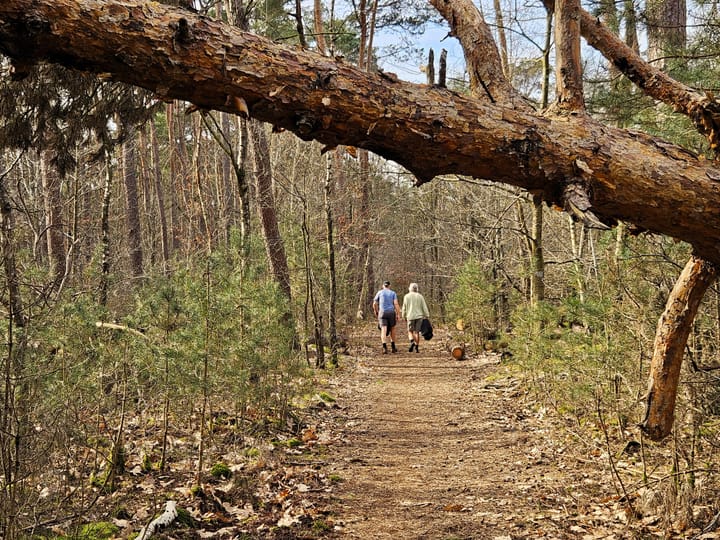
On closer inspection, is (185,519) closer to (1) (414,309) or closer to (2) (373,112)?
(2) (373,112)

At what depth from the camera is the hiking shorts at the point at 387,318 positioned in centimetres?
1461

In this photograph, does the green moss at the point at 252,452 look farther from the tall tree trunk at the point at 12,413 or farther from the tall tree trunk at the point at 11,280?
the tall tree trunk at the point at 11,280

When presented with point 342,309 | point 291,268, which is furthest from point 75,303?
point 342,309

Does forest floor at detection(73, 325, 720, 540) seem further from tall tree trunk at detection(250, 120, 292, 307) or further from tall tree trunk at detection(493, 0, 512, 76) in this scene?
tall tree trunk at detection(493, 0, 512, 76)

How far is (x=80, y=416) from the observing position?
443 cm

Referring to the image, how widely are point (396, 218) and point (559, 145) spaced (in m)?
28.3

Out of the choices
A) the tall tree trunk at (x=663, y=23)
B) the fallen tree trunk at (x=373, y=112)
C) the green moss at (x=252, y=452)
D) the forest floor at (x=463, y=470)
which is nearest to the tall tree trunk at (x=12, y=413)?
the fallen tree trunk at (x=373, y=112)

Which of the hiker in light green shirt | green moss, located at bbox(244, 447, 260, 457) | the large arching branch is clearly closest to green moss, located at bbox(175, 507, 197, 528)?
green moss, located at bbox(244, 447, 260, 457)

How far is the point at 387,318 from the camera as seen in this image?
14.7 meters

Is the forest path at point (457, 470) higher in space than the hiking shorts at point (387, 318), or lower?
lower

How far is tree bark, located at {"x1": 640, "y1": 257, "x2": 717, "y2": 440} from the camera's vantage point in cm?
340

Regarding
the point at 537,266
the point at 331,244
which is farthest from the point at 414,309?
the point at 537,266

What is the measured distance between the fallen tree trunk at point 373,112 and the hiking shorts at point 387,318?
11.6 meters

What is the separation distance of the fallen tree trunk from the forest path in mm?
2567
